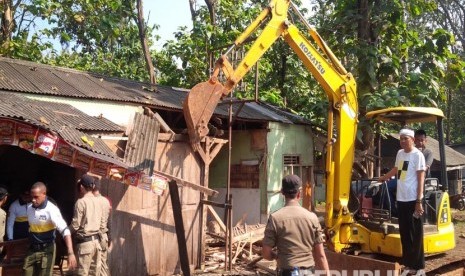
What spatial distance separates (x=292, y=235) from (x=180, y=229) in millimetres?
4440

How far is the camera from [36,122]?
6.16 meters

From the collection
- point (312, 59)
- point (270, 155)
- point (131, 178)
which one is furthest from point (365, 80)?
point (131, 178)

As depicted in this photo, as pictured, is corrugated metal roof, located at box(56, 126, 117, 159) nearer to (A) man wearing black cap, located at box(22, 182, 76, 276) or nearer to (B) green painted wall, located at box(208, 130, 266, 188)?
(A) man wearing black cap, located at box(22, 182, 76, 276)

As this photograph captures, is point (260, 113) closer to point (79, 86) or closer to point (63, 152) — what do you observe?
point (79, 86)

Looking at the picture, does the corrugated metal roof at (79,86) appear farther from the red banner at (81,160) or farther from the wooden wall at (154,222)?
the red banner at (81,160)

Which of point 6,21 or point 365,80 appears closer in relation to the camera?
point 365,80

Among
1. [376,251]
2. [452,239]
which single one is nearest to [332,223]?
[376,251]

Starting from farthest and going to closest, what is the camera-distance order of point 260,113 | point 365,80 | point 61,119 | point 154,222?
point 260,113
point 365,80
point 154,222
point 61,119

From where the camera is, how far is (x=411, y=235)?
22.5 ft

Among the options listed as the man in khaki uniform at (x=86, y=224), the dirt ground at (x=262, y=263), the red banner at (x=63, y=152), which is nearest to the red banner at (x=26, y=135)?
the red banner at (x=63, y=152)

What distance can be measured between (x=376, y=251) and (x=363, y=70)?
6308 millimetres

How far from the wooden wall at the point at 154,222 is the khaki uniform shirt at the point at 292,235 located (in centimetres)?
429

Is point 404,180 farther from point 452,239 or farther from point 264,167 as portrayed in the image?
point 264,167

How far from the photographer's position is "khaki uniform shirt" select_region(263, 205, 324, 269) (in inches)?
176
